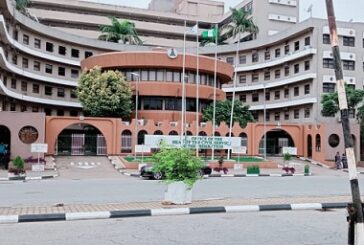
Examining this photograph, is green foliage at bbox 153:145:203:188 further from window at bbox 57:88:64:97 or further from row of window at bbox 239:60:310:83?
window at bbox 57:88:64:97

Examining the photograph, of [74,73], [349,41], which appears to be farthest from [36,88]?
[349,41]

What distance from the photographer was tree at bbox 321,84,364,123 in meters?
53.7

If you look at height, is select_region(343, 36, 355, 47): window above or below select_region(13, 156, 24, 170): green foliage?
above

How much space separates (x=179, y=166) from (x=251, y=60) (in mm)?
61849

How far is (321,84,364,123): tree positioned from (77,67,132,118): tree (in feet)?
74.5

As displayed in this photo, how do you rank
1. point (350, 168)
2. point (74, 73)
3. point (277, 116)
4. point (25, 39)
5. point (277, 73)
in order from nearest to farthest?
point (350, 168), point (25, 39), point (277, 73), point (277, 116), point (74, 73)

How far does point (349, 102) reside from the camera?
5456 centimetres

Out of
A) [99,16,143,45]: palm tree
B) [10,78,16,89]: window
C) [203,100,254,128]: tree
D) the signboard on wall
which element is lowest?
the signboard on wall

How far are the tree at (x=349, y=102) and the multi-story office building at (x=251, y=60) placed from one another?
1.53 metres

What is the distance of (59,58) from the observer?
223 feet

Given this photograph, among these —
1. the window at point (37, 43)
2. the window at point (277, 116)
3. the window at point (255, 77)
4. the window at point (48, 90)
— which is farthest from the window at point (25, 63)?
the window at point (277, 116)

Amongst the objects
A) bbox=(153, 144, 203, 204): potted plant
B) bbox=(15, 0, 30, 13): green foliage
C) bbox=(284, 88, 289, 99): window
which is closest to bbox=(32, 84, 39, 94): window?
bbox=(15, 0, 30, 13): green foliage

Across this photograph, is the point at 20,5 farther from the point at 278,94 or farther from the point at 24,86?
the point at 278,94

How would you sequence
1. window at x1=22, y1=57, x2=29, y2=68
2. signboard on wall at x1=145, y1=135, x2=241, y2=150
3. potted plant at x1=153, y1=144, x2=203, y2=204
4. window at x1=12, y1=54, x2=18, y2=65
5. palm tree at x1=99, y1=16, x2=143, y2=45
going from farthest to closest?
palm tree at x1=99, y1=16, x2=143, y2=45
window at x1=22, y1=57, x2=29, y2=68
window at x1=12, y1=54, x2=18, y2=65
signboard on wall at x1=145, y1=135, x2=241, y2=150
potted plant at x1=153, y1=144, x2=203, y2=204
